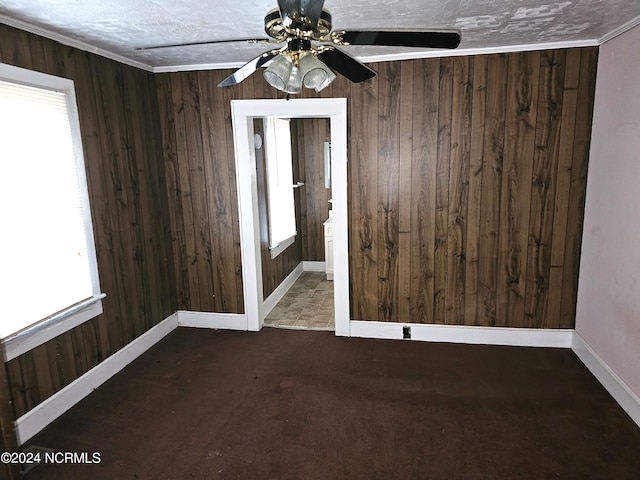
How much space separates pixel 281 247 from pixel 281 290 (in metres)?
0.53

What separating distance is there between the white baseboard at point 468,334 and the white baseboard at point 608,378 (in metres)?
0.16


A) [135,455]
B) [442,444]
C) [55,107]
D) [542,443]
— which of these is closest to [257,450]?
[135,455]

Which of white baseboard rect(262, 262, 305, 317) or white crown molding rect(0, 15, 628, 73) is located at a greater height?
white crown molding rect(0, 15, 628, 73)

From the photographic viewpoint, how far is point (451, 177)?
3.51m

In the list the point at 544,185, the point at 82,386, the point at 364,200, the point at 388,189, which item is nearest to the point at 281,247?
the point at 364,200

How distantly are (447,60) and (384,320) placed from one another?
2.28 metres

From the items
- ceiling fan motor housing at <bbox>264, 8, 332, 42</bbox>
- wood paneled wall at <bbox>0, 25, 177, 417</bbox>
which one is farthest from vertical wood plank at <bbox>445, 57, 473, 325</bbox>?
wood paneled wall at <bbox>0, 25, 177, 417</bbox>

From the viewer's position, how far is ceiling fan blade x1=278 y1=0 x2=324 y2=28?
1.31m

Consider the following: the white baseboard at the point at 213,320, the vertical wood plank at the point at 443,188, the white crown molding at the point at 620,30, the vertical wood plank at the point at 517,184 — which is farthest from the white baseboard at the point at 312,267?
the white crown molding at the point at 620,30

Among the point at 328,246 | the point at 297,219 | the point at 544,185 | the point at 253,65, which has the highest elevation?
the point at 253,65

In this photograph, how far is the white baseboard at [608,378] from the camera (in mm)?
2631

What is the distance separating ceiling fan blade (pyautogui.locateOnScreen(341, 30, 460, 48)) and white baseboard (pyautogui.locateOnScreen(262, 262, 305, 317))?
3.20 metres

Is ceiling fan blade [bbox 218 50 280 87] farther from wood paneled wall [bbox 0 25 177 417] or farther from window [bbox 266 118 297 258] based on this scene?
window [bbox 266 118 297 258]

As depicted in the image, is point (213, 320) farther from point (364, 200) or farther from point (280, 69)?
point (280, 69)
